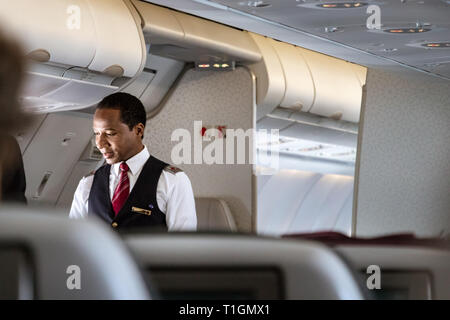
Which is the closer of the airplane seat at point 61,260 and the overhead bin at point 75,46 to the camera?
the airplane seat at point 61,260

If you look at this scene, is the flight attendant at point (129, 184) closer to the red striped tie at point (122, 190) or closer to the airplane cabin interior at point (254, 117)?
the red striped tie at point (122, 190)

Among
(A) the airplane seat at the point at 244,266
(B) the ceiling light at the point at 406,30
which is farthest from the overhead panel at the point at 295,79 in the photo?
(A) the airplane seat at the point at 244,266

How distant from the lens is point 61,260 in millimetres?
961

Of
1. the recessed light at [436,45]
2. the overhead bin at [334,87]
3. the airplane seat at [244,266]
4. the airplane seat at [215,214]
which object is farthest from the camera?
the overhead bin at [334,87]

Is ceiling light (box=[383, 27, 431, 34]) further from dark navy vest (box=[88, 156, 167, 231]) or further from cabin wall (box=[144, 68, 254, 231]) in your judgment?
cabin wall (box=[144, 68, 254, 231])

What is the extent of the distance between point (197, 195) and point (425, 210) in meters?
2.31

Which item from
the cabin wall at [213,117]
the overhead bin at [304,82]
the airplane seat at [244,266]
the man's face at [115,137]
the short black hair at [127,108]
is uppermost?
the overhead bin at [304,82]

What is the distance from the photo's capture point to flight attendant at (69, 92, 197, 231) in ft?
13.2

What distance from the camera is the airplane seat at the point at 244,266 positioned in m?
1.20

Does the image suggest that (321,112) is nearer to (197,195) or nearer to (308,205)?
(197,195)

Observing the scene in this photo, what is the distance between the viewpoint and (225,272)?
121 cm

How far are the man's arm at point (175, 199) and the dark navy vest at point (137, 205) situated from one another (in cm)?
3
